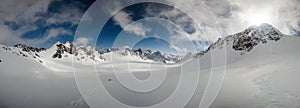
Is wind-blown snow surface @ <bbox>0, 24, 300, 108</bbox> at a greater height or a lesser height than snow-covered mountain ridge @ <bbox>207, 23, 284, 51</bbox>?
lesser

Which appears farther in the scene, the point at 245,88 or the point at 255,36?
the point at 255,36

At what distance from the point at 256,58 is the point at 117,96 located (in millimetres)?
27731

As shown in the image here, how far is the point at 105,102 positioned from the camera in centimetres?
2856

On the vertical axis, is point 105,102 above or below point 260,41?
below

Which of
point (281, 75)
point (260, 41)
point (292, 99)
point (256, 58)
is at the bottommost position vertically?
point (292, 99)

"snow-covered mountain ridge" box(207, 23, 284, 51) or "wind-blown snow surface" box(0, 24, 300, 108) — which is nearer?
"wind-blown snow surface" box(0, 24, 300, 108)

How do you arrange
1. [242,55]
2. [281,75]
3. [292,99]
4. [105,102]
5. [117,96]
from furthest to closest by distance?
[242,55] < [117,96] < [105,102] < [281,75] < [292,99]

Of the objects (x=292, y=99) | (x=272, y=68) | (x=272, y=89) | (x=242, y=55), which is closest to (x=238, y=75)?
(x=272, y=68)

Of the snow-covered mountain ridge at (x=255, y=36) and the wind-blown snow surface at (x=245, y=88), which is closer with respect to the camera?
the wind-blown snow surface at (x=245, y=88)

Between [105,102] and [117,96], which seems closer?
[105,102]

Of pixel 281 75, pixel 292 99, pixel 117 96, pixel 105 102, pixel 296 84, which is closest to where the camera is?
pixel 292 99

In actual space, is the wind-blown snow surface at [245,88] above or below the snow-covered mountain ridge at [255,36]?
below

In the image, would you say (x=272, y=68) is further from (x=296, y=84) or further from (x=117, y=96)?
(x=117, y=96)

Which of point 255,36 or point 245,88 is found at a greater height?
point 255,36
